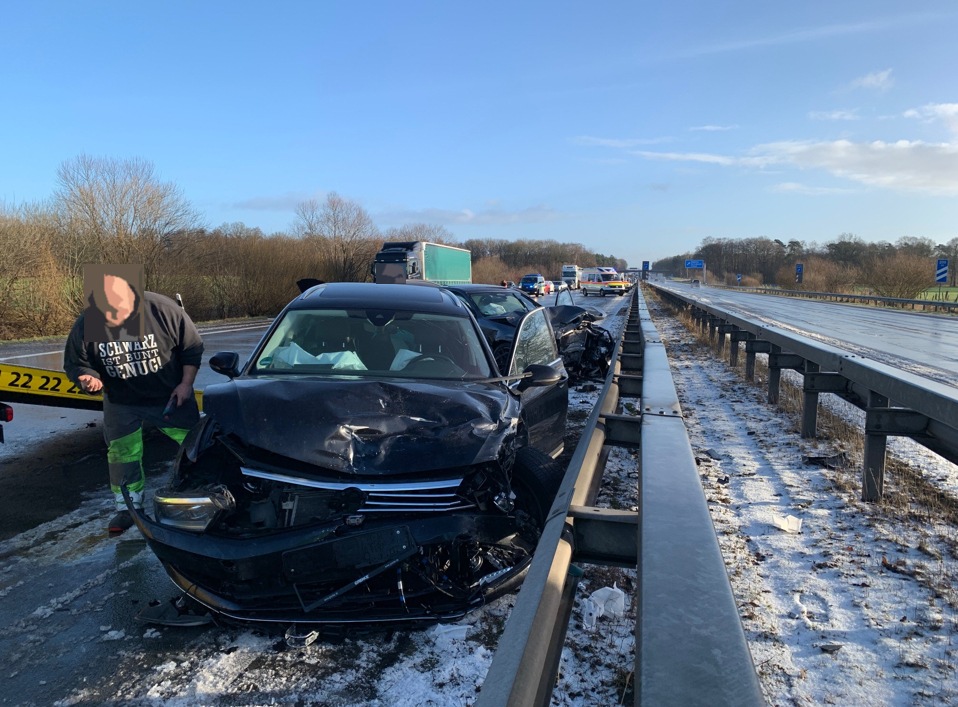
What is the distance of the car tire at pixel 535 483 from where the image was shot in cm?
359

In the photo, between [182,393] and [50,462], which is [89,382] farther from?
[50,462]

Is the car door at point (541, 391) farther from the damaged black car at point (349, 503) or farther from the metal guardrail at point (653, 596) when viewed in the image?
the metal guardrail at point (653, 596)

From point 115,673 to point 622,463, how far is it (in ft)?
14.4

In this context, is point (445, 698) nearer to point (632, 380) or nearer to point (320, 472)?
point (320, 472)

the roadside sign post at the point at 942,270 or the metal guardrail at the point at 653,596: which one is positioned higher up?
the roadside sign post at the point at 942,270

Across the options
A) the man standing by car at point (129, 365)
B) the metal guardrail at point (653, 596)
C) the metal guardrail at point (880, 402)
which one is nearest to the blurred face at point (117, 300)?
the man standing by car at point (129, 365)

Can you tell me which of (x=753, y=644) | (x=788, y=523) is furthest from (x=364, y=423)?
(x=788, y=523)

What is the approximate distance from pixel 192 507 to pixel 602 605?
206 cm

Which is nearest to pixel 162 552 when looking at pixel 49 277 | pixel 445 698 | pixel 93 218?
pixel 445 698

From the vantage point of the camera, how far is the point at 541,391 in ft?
17.9

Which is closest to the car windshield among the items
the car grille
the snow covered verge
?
the car grille

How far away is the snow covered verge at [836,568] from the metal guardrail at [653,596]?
37.7 inches

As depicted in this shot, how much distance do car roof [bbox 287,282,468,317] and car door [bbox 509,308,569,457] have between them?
2.51 ft

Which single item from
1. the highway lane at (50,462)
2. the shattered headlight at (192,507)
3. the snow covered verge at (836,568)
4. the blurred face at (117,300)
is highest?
the blurred face at (117,300)
